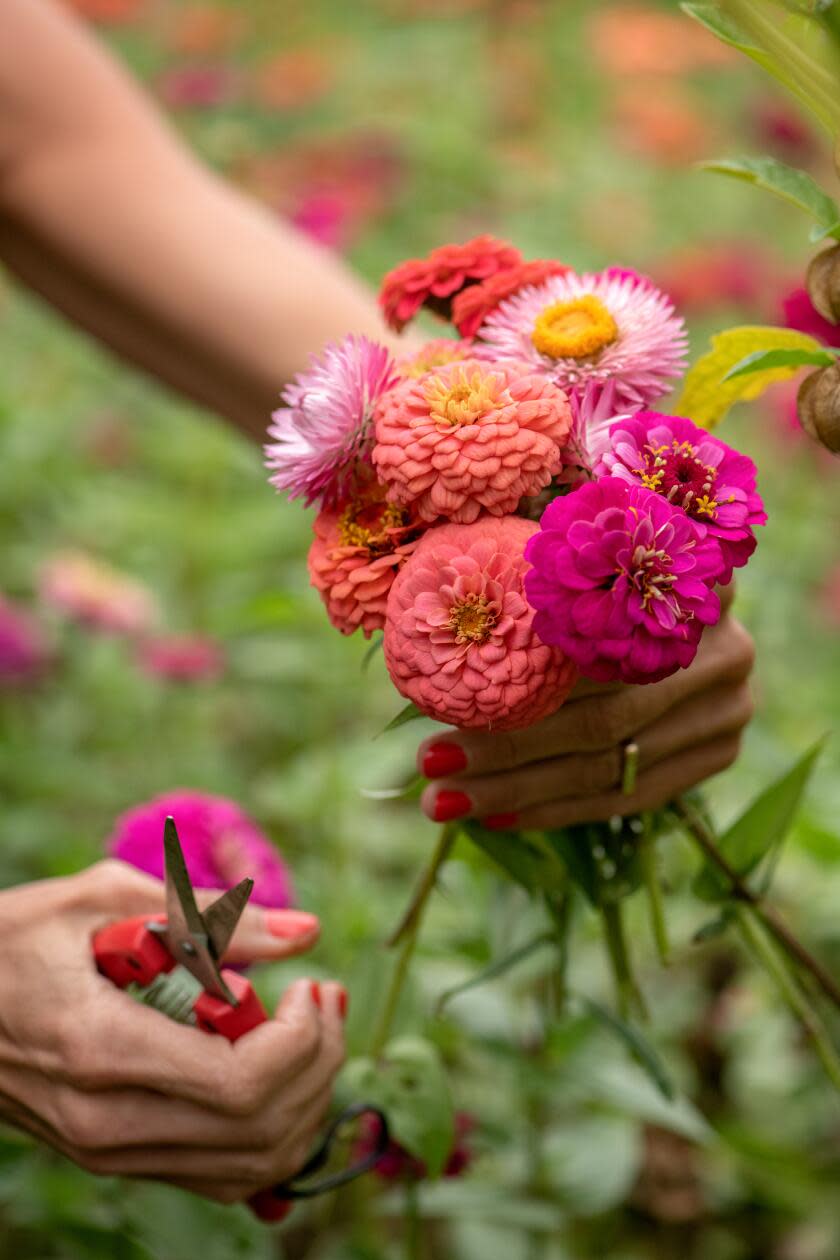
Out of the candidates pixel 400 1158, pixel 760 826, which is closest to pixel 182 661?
pixel 400 1158

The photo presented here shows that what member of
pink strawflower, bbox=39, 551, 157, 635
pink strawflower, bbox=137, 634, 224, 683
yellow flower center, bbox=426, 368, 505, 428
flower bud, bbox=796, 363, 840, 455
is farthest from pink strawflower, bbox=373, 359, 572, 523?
pink strawflower, bbox=39, 551, 157, 635

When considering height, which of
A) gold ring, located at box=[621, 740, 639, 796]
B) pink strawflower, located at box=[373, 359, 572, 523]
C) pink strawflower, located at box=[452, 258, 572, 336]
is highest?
pink strawflower, located at box=[452, 258, 572, 336]

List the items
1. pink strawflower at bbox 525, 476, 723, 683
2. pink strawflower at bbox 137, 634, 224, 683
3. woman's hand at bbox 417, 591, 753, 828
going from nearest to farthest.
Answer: pink strawflower at bbox 525, 476, 723, 683 → woman's hand at bbox 417, 591, 753, 828 → pink strawflower at bbox 137, 634, 224, 683

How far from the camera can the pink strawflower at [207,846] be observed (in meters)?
0.73

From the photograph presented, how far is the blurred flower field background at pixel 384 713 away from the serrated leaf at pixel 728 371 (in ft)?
0.76

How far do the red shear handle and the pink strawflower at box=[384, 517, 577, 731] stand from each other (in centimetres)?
20

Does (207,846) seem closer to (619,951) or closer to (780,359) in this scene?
(619,951)

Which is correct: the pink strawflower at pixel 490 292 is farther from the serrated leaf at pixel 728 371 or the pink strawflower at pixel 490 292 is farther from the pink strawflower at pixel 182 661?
the pink strawflower at pixel 182 661

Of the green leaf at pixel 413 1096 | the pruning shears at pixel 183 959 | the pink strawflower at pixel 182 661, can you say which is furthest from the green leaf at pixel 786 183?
the pink strawflower at pixel 182 661

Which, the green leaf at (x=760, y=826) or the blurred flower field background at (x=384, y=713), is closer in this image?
the green leaf at (x=760, y=826)

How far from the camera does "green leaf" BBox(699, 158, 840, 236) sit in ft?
1.67

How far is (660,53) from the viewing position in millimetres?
2557

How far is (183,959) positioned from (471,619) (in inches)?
8.6

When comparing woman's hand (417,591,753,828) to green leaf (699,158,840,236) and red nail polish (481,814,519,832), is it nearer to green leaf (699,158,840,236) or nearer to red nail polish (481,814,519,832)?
red nail polish (481,814,519,832)
